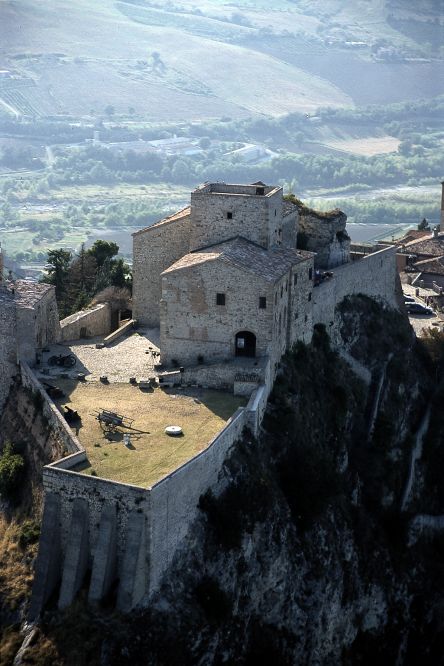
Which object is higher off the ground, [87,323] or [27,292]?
[27,292]

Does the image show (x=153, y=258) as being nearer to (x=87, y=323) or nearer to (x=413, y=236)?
(x=87, y=323)

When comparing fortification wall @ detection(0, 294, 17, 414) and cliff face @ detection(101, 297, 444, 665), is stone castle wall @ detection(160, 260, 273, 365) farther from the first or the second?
fortification wall @ detection(0, 294, 17, 414)

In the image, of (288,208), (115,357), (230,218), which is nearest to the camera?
(115,357)

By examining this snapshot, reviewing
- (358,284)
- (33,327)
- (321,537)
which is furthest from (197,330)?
(358,284)

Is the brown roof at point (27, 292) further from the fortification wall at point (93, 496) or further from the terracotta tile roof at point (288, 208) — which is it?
the terracotta tile roof at point (288, 208)

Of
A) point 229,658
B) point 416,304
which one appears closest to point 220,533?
point 229,658

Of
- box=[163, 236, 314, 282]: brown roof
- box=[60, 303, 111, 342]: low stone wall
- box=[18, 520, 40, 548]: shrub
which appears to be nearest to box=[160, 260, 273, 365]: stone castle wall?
box=[163, 236, 314, 282]: brown roof

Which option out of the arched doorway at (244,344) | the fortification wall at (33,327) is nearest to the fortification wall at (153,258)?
the fortification wall at (33,327)
